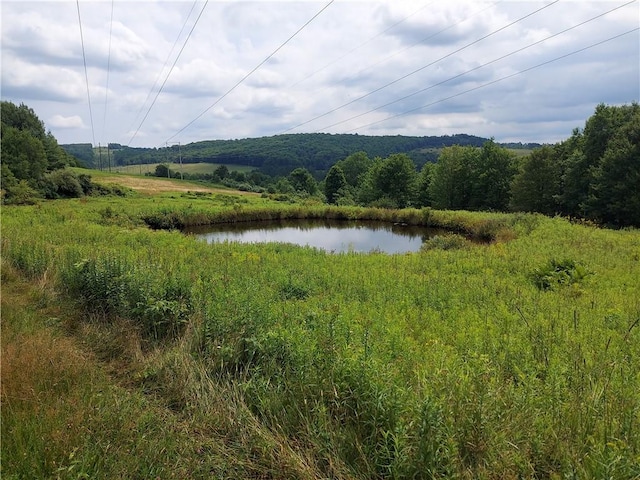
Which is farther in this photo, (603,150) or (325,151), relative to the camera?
(325,151)

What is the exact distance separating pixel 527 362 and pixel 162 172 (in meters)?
111

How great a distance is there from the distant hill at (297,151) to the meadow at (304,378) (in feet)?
372

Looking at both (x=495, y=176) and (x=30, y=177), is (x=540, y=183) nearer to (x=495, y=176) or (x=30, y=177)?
(x=495, y=176)

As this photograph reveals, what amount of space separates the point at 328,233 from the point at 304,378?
26.0m

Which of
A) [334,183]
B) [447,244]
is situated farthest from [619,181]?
[334,183]

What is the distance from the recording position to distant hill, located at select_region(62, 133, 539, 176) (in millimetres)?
124875

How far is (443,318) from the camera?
6.59m

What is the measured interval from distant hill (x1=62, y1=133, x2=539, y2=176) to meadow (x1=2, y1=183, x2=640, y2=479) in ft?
372

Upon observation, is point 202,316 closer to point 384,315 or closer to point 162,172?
point 384,315

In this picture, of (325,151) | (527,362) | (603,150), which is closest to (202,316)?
(527,362)

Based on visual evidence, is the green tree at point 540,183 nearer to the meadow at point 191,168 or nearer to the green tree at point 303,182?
the green tree at point 303,182

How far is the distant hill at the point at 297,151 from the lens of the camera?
125 metres

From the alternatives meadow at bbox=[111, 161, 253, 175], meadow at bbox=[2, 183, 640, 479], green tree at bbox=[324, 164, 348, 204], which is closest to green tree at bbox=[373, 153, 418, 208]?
green tree at bbox=[324, 164, 348, 204]

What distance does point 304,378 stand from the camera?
368cm
